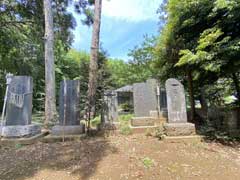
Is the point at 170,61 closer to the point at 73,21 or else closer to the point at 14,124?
the point at 14,124

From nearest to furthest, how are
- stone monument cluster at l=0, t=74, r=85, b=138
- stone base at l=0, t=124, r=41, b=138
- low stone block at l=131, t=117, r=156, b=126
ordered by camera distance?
1. stone base at l=0, t=124, r=41, b=138
2. stone monument cluster at l=0, t=74, r=85, b=138
3. low stone block at l=131, t=117, r=156, b=126

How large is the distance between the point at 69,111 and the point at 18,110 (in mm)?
1333

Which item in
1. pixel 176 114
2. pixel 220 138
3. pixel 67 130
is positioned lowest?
pixel 220 138

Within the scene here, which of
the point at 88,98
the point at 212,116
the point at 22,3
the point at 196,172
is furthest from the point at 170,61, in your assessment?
the point at 22,3

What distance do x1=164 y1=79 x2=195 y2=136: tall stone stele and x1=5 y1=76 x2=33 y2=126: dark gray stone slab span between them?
3.78 m

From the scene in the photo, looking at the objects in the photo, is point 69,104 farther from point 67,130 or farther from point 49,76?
point 49,76

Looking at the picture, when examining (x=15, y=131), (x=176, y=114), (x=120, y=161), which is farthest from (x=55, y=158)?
(x=176, y=114)

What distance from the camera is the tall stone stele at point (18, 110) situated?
18.7ft

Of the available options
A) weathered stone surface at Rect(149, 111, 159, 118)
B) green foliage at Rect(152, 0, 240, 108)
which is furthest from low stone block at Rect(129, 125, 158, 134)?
green foliage at Rect(152, 0, 240, 108)

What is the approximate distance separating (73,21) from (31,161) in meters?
10.5

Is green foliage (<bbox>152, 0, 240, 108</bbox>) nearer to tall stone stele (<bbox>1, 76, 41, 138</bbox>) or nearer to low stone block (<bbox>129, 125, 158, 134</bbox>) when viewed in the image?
low stone block (<bbox>129, 125, 158, 134</bbox>)

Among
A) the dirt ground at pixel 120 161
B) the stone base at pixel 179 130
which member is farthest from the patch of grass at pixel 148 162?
the stone base at pixel 179 130

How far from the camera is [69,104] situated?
6426mm

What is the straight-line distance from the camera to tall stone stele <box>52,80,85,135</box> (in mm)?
6145
